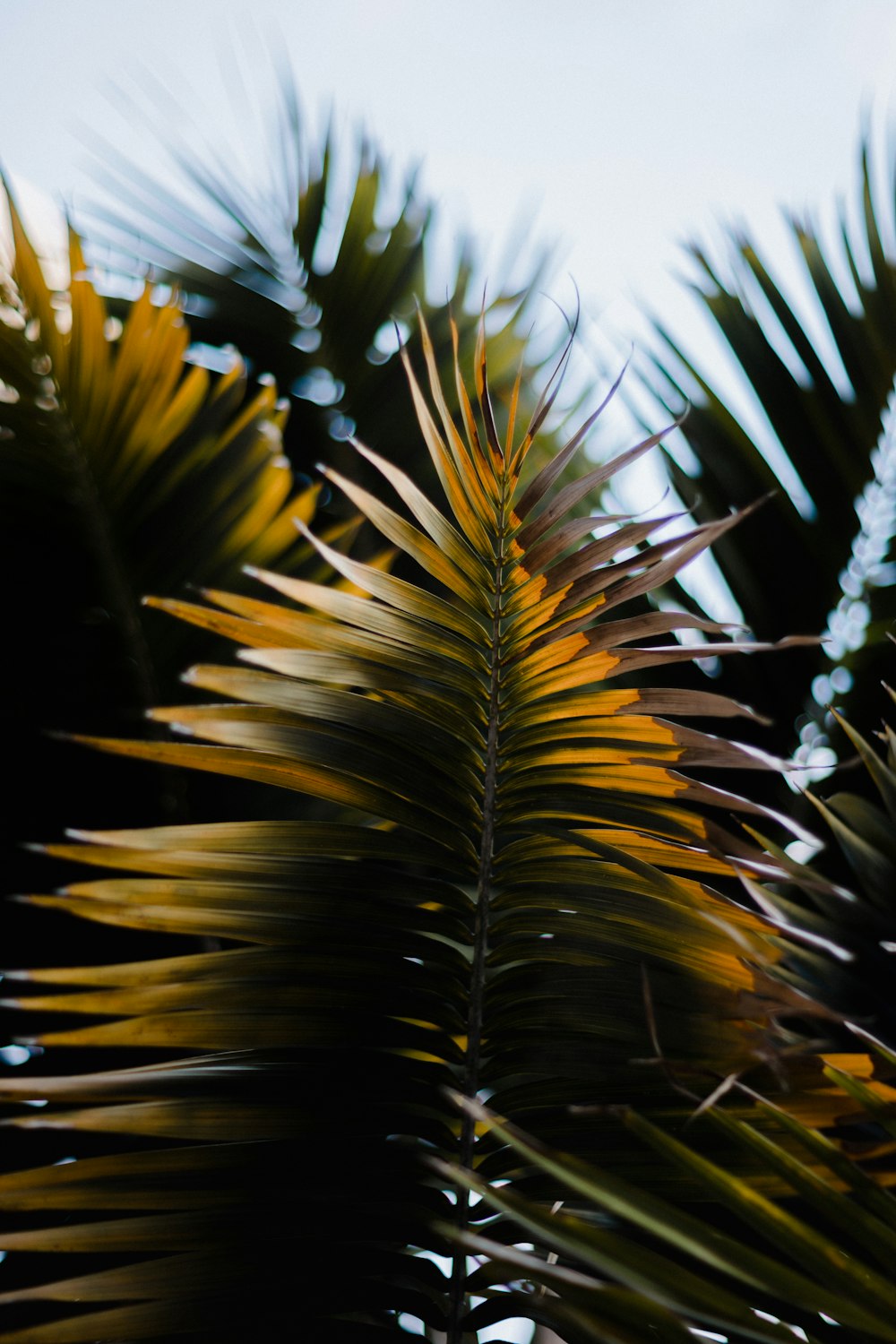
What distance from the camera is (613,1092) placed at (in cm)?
52

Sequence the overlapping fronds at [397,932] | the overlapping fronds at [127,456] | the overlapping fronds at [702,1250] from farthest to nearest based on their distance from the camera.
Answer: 1. the overlapping fronds at [127,456]
2. the overlapping fronds at [397,932]
3. the overlapping fronds at [702,1250]

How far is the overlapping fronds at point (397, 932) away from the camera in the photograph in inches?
18.3

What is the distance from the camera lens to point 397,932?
54cm

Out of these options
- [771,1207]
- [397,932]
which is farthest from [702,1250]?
[397,932]

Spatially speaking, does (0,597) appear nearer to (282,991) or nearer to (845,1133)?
(282,991)

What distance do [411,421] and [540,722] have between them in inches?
33.1

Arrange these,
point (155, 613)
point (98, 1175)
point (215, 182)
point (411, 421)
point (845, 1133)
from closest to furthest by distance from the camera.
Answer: point (98, 1175) < point (845, 1133) < point (155, 613) < point (411, 421) < point (215, 182)

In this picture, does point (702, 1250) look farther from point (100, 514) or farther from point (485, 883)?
point (100, 514)

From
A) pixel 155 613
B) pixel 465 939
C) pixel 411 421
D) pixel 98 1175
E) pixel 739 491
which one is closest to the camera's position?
pixel 98 1175

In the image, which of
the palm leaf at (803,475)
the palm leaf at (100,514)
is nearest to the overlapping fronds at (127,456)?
the palm leaf at (100,514)

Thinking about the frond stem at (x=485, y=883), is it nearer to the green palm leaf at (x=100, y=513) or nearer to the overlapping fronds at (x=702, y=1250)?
the overlapping fronds at (x=702, y=1250)

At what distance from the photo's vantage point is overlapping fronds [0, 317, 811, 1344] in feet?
1.53

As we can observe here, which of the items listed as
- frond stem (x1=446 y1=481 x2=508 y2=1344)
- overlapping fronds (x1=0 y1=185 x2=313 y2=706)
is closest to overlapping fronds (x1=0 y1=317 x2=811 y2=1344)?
frond stem (x1=446 y1=481 x2=508 y2=1344)

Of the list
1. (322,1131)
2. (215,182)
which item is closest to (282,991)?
(322,1131)
